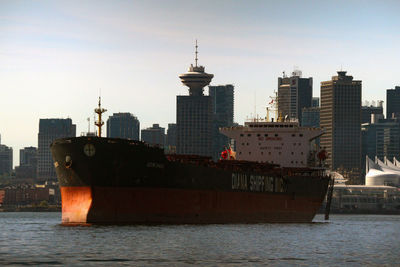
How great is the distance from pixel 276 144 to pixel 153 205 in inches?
1036

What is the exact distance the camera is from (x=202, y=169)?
70688 millimetres

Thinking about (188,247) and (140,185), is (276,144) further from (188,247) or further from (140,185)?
(188,247)

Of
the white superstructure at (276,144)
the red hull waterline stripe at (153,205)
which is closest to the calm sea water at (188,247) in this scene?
the red hull waterline stripe at (153,205)

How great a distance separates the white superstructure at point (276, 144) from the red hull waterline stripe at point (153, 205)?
1289 cm

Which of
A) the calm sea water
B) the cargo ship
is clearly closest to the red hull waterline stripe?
the cargo ship

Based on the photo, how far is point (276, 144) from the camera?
90250mm

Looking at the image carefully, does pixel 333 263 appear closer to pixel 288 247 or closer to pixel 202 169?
pixel 288 247

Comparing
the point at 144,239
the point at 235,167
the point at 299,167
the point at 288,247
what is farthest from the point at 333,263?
the point at 299,167

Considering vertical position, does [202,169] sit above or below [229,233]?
above

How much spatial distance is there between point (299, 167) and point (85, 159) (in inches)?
1223

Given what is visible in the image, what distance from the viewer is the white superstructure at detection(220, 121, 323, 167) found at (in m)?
90.2

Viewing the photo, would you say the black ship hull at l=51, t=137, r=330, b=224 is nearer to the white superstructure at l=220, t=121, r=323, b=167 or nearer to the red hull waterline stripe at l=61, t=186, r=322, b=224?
the red hull waterline stripe at l=61, t=186, r=322, b=224

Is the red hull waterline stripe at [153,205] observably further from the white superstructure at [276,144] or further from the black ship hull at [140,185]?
the white superstructure at [276,144]

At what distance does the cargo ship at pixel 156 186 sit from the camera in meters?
64.9
